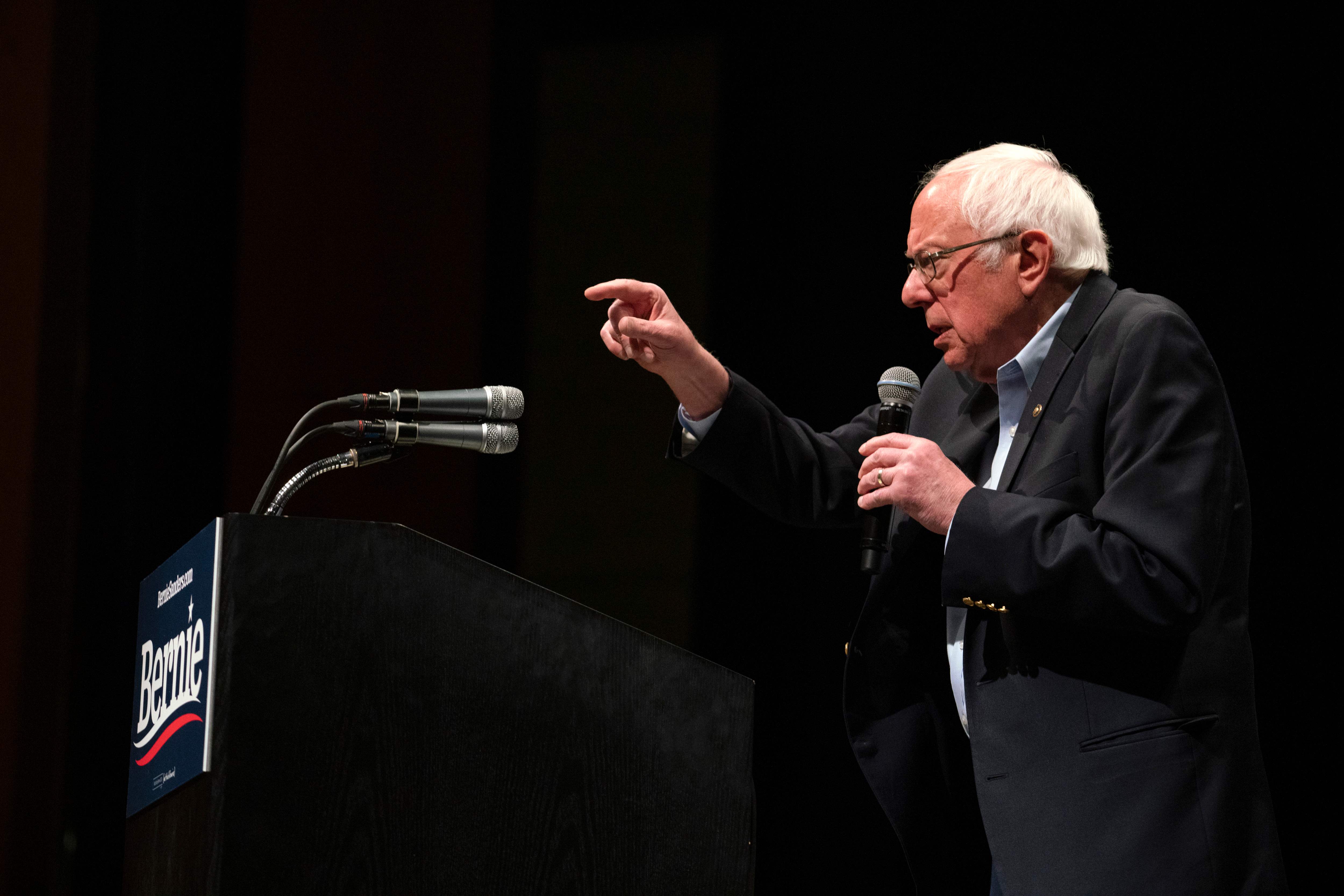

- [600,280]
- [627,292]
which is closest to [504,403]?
[627,292]

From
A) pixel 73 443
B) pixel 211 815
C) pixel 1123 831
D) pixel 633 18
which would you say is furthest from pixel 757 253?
pixel 211 815

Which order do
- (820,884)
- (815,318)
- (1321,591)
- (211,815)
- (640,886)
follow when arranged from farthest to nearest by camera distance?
(815,318)
(820,884)
(1321,591)
(640,886)
(211,815)

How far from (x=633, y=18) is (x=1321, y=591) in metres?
2.69

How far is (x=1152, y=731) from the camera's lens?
148 cm

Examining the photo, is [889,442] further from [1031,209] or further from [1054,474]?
[1031,209]

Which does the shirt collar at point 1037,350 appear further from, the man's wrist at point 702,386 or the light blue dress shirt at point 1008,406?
the man's wrist at point 702,386

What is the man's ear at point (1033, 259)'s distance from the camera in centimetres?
185

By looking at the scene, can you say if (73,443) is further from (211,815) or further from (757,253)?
(211,815)

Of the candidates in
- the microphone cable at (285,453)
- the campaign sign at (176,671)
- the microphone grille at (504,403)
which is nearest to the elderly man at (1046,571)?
the microphone grille at (504,403)

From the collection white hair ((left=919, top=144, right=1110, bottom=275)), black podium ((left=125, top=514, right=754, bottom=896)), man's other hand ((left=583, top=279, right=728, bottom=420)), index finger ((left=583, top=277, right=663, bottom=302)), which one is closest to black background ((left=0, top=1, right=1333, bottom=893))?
white hair ((left=919, top=144, right=1110, bottom=275))

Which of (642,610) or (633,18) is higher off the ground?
(633,18)

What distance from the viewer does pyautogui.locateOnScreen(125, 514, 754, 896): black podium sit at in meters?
1.23

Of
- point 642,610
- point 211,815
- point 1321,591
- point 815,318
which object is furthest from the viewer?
point 642,610

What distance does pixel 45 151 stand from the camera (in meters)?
3.40
